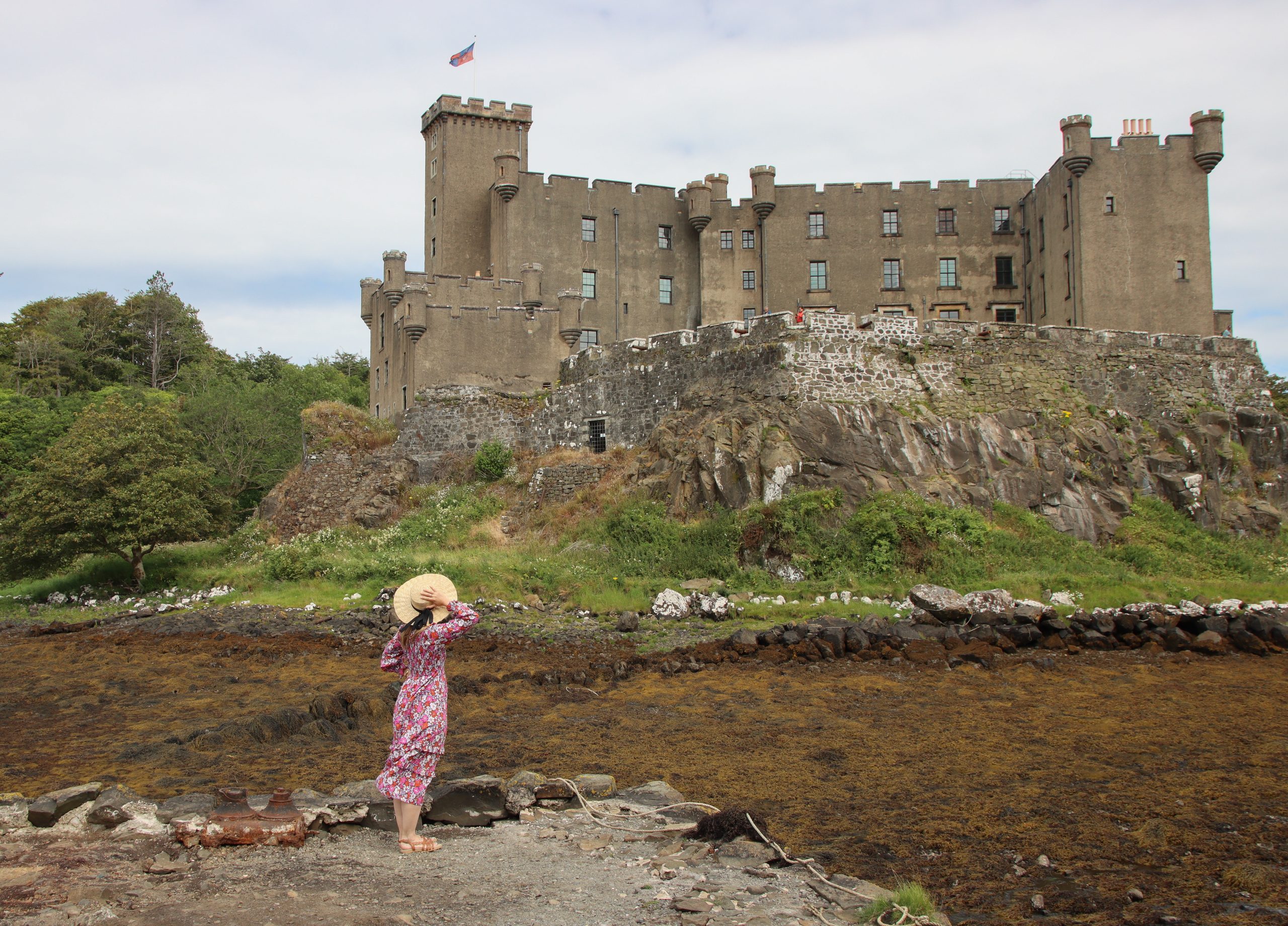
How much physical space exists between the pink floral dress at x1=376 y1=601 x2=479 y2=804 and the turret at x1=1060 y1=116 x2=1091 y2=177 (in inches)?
1239

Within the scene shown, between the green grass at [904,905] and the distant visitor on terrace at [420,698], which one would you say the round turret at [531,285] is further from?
the green grass at [904,905]

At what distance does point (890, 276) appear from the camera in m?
38.4

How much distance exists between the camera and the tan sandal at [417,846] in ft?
24.5

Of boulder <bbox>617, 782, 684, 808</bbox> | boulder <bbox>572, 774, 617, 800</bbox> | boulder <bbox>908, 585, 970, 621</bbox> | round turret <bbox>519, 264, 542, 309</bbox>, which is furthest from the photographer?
round turret <bbox>519, 264, 542, 309</bbox>

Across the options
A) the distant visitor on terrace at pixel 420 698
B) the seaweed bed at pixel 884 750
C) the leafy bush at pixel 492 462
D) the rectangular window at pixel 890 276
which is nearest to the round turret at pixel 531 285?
the leafy bush at pixel 492 462

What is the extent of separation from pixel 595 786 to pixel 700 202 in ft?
106

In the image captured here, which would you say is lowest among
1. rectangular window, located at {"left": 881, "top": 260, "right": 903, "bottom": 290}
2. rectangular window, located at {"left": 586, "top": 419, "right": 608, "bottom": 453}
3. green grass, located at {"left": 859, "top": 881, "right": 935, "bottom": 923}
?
green grass, located at {"left": 859, "top": 881, "right": 935, "bottom": 923}

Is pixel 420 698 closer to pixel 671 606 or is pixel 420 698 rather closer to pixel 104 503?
pixel 671 606

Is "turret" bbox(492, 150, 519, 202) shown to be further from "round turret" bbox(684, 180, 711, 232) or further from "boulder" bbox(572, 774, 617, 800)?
"boulder" bbox(572, 774, 617, 800)

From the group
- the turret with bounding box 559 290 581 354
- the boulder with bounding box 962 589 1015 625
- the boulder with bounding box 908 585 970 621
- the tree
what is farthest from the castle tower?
the boulder with bounding box 962 589 1015 625

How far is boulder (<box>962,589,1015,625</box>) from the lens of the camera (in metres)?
19.0

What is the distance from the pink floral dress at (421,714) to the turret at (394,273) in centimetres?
2715

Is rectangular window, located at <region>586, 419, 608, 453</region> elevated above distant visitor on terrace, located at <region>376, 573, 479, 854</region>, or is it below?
above

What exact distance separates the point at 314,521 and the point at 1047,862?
87.8 feet
